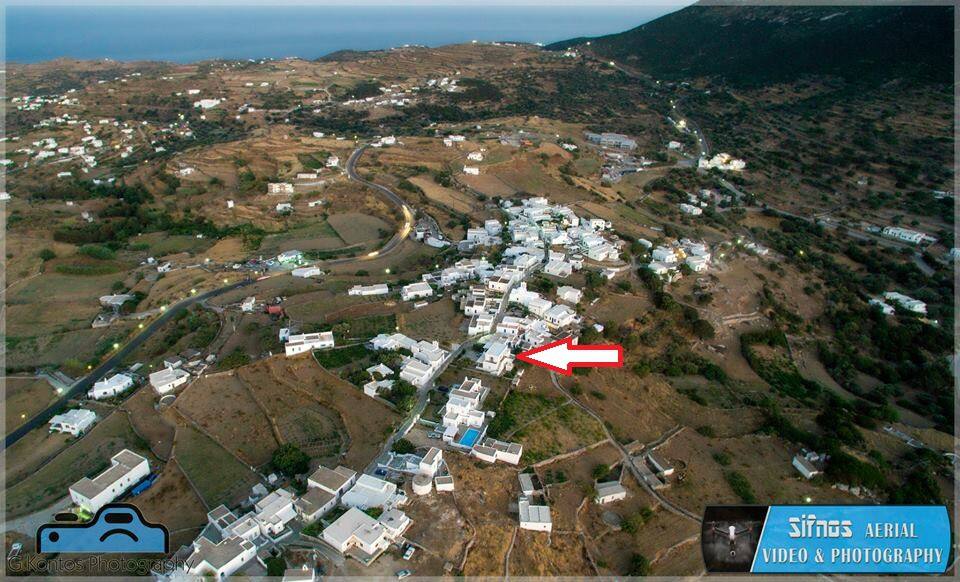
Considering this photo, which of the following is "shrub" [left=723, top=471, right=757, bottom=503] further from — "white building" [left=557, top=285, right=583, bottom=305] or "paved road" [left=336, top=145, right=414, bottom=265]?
"paved road" [left=336, top=145, right=414, bottom=265]

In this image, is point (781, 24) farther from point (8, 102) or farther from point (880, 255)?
point (8, 102)

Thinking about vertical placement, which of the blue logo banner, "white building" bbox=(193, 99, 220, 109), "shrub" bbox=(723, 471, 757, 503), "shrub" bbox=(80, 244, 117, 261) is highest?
the blue logo banner

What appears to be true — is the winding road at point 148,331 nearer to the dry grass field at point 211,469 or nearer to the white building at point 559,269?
the dry grass field at point 211,469

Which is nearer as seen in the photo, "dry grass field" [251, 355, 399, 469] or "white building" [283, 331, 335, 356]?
"dry grass field" [251, 355, 399, 469]

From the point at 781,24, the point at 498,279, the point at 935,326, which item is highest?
the point at 781,24

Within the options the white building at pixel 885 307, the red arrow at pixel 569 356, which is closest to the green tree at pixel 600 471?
the red arrow at pixel 569 356

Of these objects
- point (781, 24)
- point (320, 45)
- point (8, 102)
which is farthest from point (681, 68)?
point (320, 45)

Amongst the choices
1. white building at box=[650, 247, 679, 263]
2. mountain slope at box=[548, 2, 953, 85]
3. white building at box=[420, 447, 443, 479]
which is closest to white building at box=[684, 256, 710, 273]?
white building at box=[650, 247, 679, 263]
